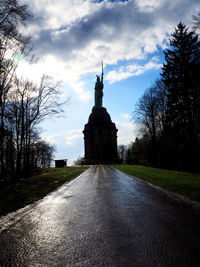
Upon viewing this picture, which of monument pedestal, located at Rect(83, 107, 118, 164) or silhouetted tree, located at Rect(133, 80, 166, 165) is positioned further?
monument pedestal, located at Rect(83, 107, 118, 164)

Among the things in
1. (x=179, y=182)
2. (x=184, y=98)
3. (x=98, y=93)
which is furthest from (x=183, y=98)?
(x=98, y=93)

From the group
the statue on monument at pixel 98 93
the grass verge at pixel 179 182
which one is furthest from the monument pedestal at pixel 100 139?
the grass verge at pixel 179 182

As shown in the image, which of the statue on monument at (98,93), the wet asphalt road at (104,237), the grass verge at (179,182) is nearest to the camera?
the wet asphalt road at (104,237)

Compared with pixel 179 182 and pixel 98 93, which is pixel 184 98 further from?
pixel 98 93

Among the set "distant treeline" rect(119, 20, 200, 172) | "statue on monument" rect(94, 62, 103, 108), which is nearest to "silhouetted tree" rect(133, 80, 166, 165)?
"distant treeline" rect(119, 20, 200, 172)

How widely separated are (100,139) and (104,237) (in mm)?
45928

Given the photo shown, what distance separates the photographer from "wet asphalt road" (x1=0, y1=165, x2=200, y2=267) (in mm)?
2459

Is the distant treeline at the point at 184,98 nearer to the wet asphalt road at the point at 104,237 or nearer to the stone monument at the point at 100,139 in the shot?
the wet asphalt road at the point at 104,237

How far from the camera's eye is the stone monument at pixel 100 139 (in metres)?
47.8

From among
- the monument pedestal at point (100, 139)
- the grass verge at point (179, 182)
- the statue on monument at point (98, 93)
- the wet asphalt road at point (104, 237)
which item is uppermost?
the statue on monument at point (98, 93)

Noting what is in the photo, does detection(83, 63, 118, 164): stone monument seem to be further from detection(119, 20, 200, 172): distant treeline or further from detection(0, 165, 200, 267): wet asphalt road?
detection(0, 165, 200, 267): wet asphalt road

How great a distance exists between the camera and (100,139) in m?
49.1

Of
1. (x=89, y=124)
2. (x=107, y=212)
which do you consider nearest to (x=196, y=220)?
(x=107, y=212)

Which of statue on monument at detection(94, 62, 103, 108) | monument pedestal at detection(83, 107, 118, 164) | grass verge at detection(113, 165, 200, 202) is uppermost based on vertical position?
statue on monument at detection(94, 62, 103, 108)
